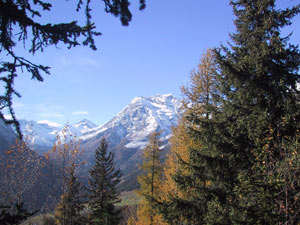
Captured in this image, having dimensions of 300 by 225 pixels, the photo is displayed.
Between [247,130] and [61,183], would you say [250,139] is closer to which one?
[247,130]

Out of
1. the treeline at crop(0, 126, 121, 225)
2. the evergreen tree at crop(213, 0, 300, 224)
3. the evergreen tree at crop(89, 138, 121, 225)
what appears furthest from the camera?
the evergreen tree at crop(89, 138, 121, 225)

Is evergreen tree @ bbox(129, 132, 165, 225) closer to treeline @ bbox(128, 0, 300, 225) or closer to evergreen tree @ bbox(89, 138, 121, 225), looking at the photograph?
evergreen tree @ bbox(89, 138, 121, 225)

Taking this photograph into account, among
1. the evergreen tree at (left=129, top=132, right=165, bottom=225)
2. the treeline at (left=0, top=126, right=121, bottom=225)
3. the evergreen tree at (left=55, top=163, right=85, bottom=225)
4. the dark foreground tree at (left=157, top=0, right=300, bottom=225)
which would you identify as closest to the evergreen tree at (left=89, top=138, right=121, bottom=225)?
the treeline at (left=0, top=126, right=121, bottom=225)

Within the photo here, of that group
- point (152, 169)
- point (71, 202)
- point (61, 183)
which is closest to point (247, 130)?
point (61, 183)

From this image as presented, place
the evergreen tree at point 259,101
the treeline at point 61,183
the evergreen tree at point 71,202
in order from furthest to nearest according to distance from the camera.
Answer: the evergreen tree at point 71,202 → the treeline at point 61,183 → the evergreen tree at point 259,101

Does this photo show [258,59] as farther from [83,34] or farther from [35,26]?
[35,26]

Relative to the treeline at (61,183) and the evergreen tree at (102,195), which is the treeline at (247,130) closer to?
the treeline at (61,183)

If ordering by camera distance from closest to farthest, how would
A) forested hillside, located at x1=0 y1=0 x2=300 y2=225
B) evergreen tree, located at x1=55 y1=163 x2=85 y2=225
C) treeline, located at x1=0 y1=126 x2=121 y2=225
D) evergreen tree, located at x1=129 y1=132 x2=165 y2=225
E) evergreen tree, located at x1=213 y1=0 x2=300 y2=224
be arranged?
forested hillside, located at x1=0 y1=0 x2=300 y2=225, evergreen tree, located at x1=213 y1=0 x2=300 y2=224, treeline, located at x1=0 y1=126 x2=121 y2=225, evergreen tree, located at x1=55 y1=163 x2=85 y2=225, evergreen tree, located at x1=129 y1=132 x2=165 y2=225

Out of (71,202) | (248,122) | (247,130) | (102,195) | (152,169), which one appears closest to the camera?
(248,122)

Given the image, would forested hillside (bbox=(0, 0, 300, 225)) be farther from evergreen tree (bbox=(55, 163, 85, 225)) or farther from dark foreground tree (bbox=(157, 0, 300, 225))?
evergreen tree (bbox=(55, 163, 85, 225))

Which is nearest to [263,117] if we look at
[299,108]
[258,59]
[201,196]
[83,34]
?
[299,108]

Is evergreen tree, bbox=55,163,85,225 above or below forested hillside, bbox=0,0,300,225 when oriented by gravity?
below

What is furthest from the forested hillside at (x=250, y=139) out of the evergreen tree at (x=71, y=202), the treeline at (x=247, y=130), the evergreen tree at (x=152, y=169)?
the evergreen tree at (x=152, y=169)

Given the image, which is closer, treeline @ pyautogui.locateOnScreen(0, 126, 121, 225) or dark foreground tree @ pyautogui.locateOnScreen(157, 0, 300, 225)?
dark foreground tree @ pyautogui.locateOnScreen(157, 0, 300, 225)
